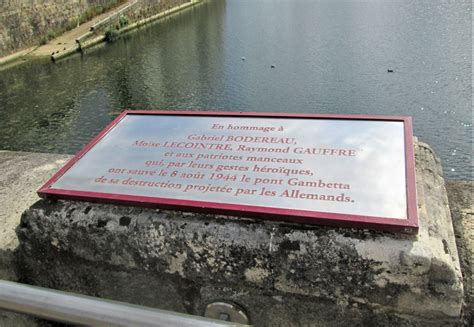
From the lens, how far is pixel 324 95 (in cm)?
1008

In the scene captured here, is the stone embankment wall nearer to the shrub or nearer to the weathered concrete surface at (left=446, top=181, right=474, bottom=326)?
the shrub

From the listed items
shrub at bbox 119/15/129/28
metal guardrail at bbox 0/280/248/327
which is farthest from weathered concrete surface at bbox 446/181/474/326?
shrub at bbox 119/15/129/28

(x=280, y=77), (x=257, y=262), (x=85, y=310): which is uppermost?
(x=280, y=77)

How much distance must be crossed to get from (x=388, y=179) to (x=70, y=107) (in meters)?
10.8

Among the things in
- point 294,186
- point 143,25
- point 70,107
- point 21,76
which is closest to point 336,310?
point 294,186

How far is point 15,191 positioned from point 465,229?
1948 mm

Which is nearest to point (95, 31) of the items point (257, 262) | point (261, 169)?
point (261, 169)

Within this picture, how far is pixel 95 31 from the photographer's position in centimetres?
1689

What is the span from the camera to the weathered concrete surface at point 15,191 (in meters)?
1.69

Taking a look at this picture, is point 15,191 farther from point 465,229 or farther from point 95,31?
point 95,31

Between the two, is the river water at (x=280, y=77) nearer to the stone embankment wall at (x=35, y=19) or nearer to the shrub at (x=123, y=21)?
the shrub at (x=123, y=21)

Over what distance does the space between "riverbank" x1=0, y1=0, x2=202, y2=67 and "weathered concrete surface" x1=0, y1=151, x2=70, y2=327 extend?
13.3 metres

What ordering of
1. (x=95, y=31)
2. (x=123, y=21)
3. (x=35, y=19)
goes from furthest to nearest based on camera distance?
(x=123, y=21) → (x=95, y=31) → (x=35, y=19)

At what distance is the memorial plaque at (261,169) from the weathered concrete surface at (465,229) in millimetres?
355
